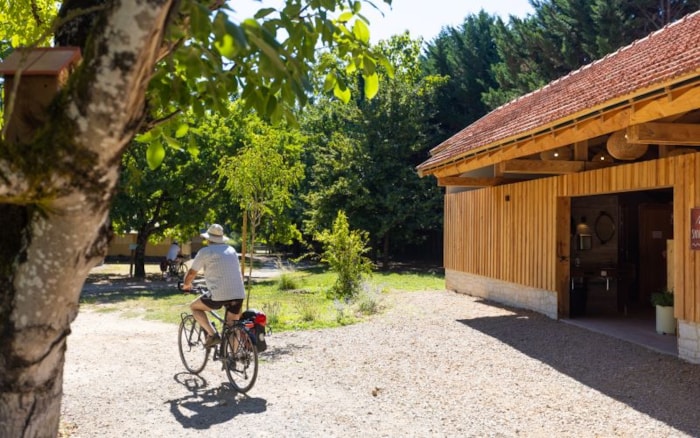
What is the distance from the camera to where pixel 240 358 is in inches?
253

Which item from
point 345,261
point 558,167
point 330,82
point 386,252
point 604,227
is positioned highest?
point 558,167

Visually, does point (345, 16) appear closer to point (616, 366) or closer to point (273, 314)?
point (616, 366)

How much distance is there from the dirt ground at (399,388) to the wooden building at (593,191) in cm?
153

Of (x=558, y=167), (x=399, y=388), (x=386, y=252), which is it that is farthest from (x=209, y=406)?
(x=386, y=252)

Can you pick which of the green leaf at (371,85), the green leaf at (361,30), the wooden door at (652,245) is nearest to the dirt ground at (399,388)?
the green leaf at (371,85)

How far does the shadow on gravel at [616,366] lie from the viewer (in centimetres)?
584

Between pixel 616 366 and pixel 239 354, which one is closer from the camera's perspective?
pixel 239 354

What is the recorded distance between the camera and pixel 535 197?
11750 millimetres

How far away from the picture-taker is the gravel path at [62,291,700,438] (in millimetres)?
5312

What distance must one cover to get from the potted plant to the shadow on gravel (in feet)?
3.46

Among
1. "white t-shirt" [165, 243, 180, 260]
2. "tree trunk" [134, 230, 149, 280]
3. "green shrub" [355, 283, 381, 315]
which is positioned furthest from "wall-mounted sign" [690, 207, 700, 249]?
"tree trunk" [134, 230, 149, 280]

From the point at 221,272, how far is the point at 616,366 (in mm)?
4957

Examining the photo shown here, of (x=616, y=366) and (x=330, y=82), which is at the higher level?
(x=330, y=82)

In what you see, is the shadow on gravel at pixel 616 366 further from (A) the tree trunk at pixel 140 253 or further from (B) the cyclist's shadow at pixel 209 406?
(A) the tree trunk at pixel 140 253
